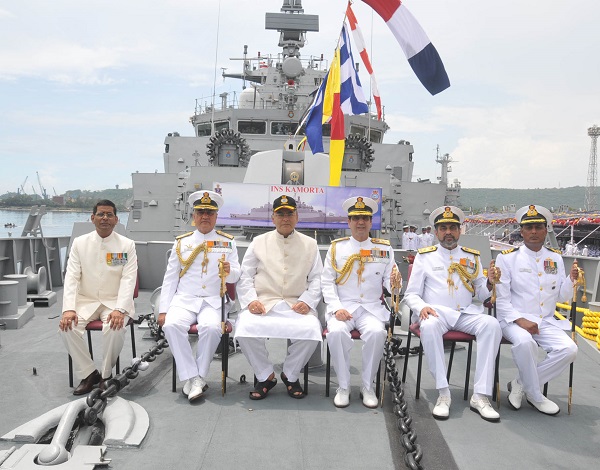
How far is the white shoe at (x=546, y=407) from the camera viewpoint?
3.34 m

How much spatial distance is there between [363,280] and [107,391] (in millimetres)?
1851

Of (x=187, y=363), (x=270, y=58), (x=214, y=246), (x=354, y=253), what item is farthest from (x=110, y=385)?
(x=270, y=58)

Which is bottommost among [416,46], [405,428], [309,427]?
[309,427]

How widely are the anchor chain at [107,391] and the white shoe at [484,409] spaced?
2.27 meters

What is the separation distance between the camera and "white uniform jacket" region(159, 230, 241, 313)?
→ 3.77 meters

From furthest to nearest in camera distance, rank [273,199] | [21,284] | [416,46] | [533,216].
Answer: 1. [273,199]
2. [416,46]
3. [21,284]
4. [533,216]

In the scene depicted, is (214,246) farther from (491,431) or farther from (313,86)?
(313,86)

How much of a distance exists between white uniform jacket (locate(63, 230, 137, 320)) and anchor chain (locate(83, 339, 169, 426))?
41 cm

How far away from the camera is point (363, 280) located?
3762mm

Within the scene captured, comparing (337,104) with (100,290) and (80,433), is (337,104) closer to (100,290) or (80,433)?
(100,290)

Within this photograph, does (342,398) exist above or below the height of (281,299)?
below

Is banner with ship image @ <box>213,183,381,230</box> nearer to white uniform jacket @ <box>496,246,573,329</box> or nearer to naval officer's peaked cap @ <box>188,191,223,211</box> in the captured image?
naval officer's peaked cap @ <box>188,191,223,211</box>

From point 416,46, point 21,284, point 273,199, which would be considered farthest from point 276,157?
point 21,284

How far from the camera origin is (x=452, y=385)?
153 inches
